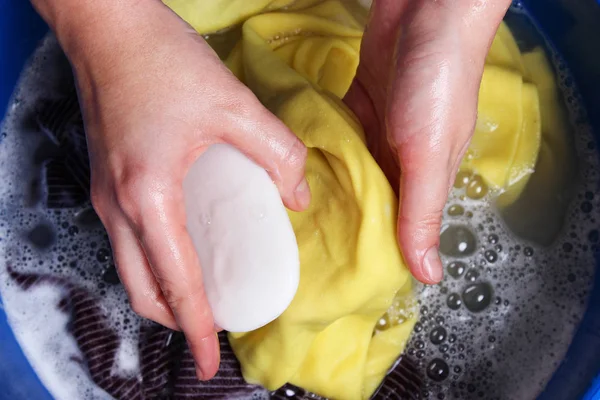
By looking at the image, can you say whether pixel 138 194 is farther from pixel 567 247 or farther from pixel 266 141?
pixel 567 247

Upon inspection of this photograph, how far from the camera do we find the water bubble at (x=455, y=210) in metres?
0.96

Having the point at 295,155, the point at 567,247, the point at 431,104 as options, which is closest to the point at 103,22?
the point at 295,155

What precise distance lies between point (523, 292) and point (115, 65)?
680 mm

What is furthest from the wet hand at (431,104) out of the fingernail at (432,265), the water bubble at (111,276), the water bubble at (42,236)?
the water bubble at (42,236)

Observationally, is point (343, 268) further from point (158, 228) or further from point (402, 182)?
point (158, 228)

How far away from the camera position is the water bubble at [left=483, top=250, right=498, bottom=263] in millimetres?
940

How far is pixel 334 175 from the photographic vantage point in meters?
0.73

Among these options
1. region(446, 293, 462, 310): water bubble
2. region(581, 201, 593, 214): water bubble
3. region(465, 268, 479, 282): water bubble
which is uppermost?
region(581, 201, 593, 214): water bubble

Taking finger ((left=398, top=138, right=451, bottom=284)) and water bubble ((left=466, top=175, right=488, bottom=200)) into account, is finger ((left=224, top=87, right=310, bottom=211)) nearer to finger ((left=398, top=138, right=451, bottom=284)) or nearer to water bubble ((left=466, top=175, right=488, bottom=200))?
finger ((left=398, top=138, right=451, bottom=284))

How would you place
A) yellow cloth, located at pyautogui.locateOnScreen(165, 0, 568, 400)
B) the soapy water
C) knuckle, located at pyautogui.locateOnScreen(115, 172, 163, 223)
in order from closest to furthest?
knuckle, located at pyautogui.locateOnScreen(115, 172, 163, 223) → yellow cloth, located at pyautogui.locateOnScreen(165, 0, 568, 400) → the soapy water

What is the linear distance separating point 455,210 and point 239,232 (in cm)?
47

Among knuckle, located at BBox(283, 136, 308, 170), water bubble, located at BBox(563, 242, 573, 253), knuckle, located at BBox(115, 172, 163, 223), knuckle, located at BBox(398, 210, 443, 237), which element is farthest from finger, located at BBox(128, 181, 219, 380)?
water bubble, located at BBox(563, 242, 573, 253)

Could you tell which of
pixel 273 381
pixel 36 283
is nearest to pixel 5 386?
pixel 36 283

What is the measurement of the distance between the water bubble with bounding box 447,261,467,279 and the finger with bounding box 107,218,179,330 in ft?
1.47
